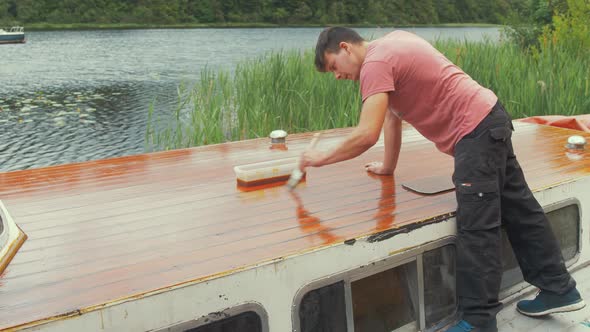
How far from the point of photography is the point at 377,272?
2.02 m

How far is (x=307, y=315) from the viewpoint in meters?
1.88

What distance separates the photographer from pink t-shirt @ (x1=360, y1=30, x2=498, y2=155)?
217 cm

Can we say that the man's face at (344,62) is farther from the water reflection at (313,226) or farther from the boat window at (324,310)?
the boat window at (324,310)

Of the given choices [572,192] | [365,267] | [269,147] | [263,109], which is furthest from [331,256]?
[263,109]

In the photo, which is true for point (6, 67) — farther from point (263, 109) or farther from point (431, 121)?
point (431, 121)

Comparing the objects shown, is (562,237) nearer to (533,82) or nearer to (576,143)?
(576,143)

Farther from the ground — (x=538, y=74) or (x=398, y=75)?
(x=398, y=75)

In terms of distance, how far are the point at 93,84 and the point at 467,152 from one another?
44.3ft

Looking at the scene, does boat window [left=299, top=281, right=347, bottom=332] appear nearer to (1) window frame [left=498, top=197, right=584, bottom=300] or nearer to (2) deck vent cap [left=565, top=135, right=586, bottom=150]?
(1) window frame [left=498, top=197, right=584, bottom=300]

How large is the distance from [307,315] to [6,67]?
18.0 m

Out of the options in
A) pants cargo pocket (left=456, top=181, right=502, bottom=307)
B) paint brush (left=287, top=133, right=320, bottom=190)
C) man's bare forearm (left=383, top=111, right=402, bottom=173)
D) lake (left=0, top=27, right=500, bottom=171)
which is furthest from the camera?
lake (left=0, top=27, right=500, bottom=171)

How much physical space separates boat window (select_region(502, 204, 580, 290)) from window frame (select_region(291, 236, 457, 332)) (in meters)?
0.42

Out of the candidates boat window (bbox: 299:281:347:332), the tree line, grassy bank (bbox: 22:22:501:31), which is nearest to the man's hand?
boat window (bbox: 299:281:347:332)

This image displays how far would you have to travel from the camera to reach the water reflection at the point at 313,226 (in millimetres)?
1988
